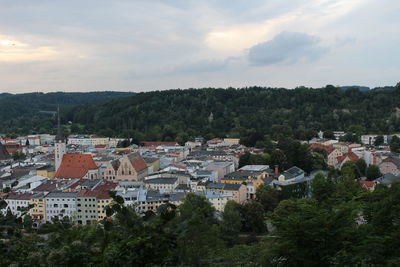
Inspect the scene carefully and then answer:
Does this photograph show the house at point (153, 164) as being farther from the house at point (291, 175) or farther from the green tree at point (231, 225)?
the green tree at point (231, 225)

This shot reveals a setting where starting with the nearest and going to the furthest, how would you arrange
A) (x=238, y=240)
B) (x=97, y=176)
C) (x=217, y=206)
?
(x=238, y=240)
(x=217, y=206)
(x=97, y=176)

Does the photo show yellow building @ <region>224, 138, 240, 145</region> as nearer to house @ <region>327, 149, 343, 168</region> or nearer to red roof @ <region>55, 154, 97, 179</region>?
house @ <region>327, 149, 343, 168</region>

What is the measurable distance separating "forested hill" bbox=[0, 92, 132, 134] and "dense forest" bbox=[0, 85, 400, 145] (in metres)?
0.80

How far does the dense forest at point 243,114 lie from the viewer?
215 ft

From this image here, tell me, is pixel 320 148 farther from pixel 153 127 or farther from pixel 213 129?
pixel 153 127

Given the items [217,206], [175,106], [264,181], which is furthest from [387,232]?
[175,106]

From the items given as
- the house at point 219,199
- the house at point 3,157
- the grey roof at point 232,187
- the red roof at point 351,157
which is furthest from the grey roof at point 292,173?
the house at point 3,157

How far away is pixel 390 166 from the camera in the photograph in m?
37.6

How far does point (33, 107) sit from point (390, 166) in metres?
116

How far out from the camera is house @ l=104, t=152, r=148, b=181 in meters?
35.5

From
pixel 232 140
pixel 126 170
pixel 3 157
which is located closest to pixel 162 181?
pixel 126 170

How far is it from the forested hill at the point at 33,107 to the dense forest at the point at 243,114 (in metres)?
0.80

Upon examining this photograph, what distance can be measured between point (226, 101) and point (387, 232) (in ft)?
256

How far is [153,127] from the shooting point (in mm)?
74125
